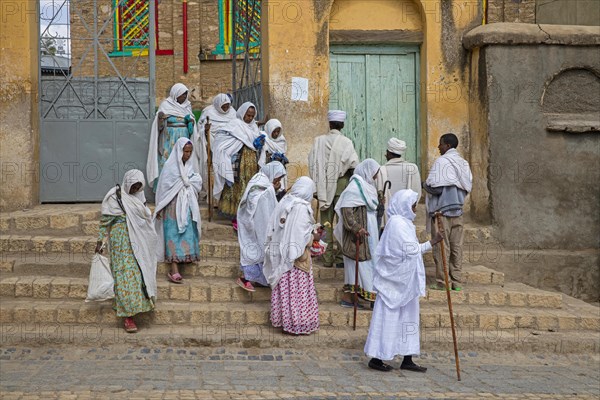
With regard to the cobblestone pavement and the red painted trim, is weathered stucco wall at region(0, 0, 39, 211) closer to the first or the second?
the cobblestone pavement

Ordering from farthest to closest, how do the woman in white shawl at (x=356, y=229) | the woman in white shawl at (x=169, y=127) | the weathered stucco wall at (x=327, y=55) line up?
the weathered stucco wall at (x=327, y=55), the woman in white shawl at (x=169, y=127), the woman in white shawl at (x=356, y=229)

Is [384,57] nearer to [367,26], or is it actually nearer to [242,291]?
[367,26]

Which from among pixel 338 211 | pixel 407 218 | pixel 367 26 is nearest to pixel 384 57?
pixel 367 26

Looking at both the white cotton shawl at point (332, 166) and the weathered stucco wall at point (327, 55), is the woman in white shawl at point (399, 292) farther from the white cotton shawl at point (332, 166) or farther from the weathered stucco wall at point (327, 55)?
the weathered stucco wall at point (327, 55)

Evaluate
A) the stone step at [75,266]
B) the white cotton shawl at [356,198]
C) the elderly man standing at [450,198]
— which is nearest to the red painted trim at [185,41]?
the stone step at [75,266]

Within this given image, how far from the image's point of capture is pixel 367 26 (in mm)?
12773

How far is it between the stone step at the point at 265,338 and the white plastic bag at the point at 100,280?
352mm

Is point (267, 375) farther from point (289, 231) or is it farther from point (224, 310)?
point (289, 231)

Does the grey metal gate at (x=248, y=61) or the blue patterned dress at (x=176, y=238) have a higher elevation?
the grey metal gate at (x=248, y=61)

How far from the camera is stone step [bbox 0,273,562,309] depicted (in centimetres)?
952

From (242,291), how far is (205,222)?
2.04 meters

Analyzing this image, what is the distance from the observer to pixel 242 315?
9.14 metres

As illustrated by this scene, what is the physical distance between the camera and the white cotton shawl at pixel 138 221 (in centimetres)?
877

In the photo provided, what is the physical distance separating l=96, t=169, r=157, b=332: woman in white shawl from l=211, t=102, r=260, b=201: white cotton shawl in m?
2.20
